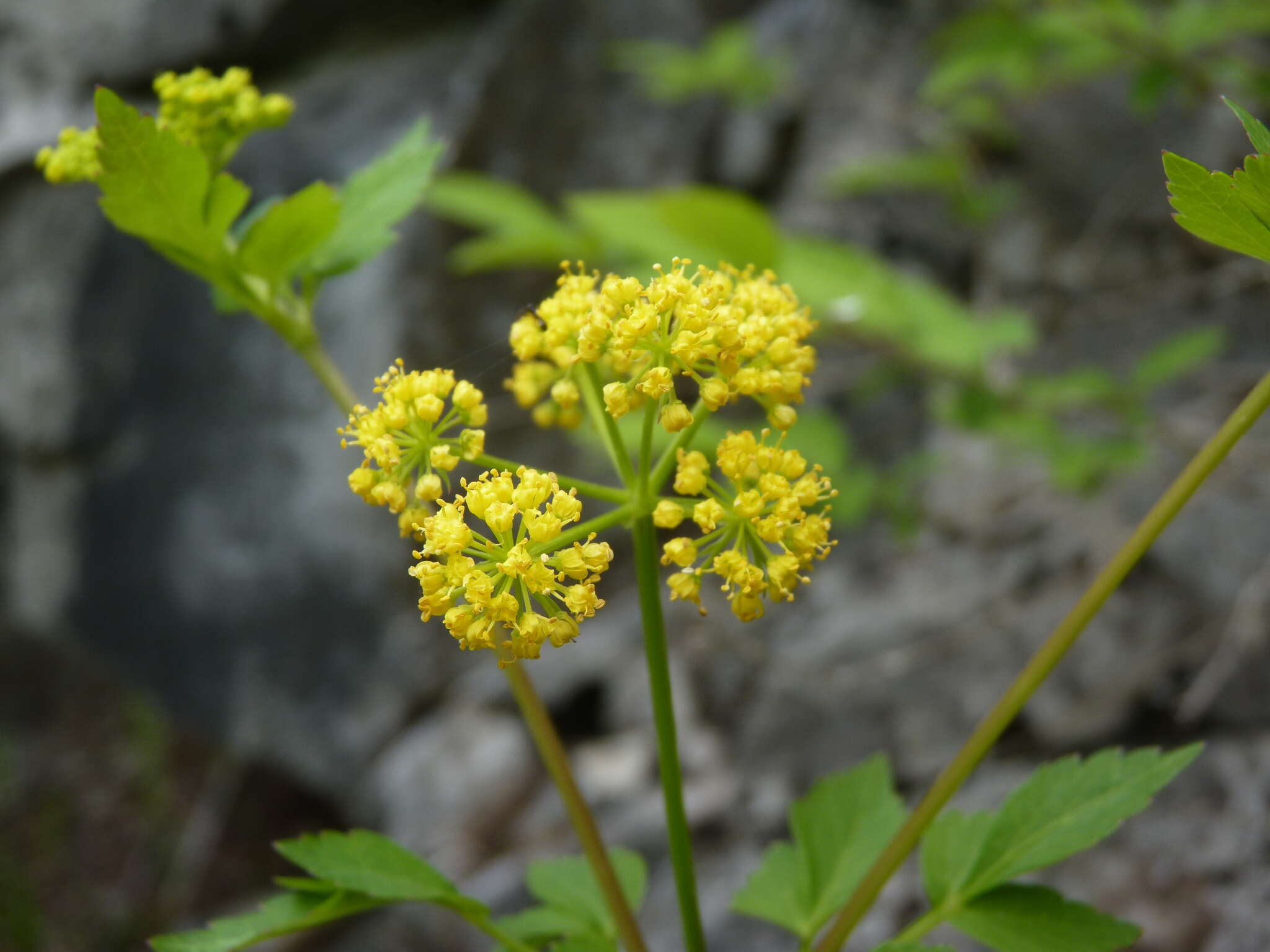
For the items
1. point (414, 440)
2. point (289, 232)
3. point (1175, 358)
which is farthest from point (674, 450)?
point (1175, 358)

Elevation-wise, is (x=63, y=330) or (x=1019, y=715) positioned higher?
(x=63, y=330)

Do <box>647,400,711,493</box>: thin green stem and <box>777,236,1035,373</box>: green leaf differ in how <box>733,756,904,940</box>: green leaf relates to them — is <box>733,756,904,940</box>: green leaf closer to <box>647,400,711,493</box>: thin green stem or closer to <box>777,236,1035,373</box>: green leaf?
<box>647,400,711,493</box>: thin green stem

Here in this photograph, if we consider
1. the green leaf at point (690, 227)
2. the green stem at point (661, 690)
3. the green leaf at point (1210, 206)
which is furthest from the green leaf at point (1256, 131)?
the green leaf at point (690, 227)

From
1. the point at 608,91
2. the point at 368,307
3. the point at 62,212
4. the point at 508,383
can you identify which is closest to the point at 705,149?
the point at 608,91

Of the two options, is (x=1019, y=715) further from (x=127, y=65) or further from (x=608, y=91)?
(x=127, y=65)

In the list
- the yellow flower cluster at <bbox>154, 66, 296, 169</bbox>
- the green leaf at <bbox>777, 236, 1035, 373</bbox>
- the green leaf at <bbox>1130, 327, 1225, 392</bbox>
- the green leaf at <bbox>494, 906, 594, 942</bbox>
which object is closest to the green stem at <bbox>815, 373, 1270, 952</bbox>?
the green leaf at <bbox>494, 906, 594, 942</bbox>

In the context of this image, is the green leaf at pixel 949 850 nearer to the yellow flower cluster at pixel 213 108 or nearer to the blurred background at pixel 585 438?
the yellow flower cluster at pixel 213 108

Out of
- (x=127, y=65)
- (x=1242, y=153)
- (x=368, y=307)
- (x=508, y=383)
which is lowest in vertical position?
(x=508, y=383)
